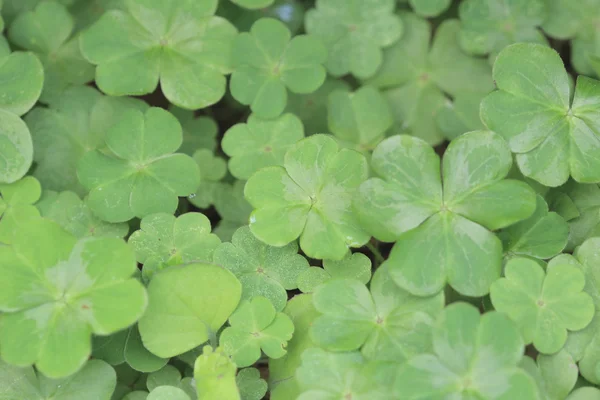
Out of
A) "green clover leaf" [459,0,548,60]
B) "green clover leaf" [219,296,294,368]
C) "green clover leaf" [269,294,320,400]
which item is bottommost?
"green clover leaf" [269,294,320,400]

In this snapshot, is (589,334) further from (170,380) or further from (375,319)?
(170,380)

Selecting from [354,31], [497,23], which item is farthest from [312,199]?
[497,23]

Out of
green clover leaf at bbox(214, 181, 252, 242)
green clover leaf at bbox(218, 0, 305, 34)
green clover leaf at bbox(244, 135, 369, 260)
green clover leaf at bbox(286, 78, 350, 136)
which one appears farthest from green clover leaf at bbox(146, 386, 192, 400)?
green clover leaf at bbox(218, 0, 305, 34)

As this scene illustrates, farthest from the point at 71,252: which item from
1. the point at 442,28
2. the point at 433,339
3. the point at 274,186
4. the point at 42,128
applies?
the point at 442,28

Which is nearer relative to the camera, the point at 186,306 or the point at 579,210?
the point at 186,306

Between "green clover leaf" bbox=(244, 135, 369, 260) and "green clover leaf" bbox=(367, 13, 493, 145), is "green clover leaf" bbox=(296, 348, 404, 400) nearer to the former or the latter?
"green clover leaf" bbox=(244, 135, 369, 260)

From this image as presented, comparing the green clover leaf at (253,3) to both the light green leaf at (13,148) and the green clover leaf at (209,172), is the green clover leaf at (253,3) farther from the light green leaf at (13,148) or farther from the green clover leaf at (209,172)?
the light green leaf at (13,148)

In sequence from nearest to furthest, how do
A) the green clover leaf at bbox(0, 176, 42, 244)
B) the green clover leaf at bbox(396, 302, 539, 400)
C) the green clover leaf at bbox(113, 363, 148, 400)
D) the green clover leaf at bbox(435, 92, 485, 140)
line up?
the green clover leaf at bbox(396, 302, 539, 400), the green clover leaf at bbox(113, 363, 148, 400), the green clover leaf at bbox(0, 176, 42, 244), the green clover leaf at bbox(435, 92, 485, 140)
